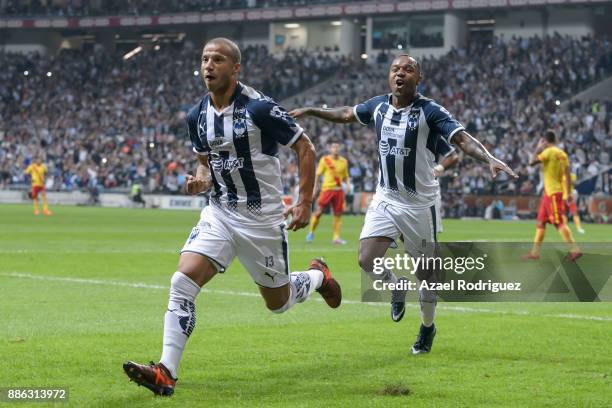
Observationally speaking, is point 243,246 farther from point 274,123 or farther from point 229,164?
point 274,123

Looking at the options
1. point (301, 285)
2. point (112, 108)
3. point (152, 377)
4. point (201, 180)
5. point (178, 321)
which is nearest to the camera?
point (152, 377)

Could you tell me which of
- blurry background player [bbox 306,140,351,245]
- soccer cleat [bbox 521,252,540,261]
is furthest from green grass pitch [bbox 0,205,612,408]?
blurry background player [bbox 306,140,351,245]

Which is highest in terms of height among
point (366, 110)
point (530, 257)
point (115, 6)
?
point (115, 6)

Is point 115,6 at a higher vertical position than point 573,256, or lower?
higher

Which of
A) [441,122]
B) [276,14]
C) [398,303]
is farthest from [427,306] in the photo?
[276,14]

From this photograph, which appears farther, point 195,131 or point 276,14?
point 276,14

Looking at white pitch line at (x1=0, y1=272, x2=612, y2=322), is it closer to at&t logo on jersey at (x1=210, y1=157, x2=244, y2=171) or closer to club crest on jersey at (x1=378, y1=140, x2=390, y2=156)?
club crest on jersey at (x1=378, y1=140, x2=390, y2=156)

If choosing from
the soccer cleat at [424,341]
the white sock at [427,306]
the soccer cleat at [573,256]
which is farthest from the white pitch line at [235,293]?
the soccer cleat at [573,256]

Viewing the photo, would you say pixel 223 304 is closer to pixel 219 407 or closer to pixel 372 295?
pixel 372 295

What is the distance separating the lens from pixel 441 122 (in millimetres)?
10008

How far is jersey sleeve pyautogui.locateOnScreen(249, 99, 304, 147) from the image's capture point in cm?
816

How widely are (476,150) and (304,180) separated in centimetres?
194

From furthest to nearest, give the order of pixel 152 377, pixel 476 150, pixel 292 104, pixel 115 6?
pixel 115 6
pixel 292 104
pixel 476 150
pixel 152 377

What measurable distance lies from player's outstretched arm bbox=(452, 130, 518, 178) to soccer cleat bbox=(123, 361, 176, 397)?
10.4 ft
